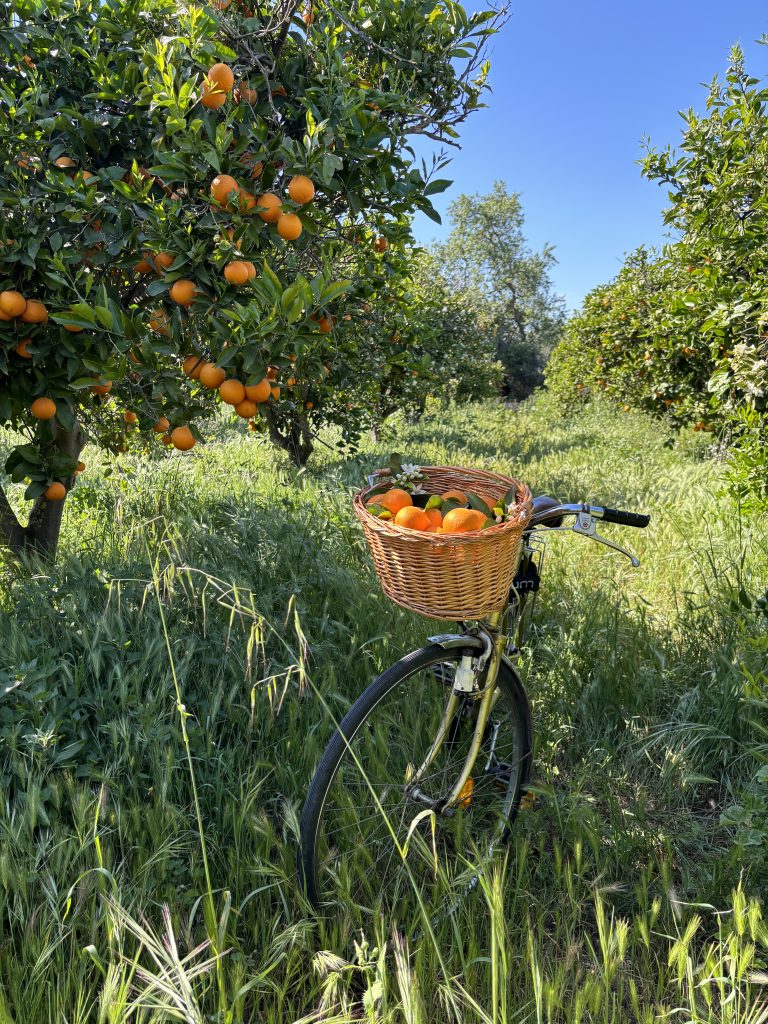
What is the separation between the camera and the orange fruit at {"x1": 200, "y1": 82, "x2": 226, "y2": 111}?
1.99 meters

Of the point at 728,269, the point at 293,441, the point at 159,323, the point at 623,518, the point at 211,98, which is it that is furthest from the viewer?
the point at 293,441

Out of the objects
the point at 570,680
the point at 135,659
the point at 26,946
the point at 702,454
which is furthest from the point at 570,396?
the point at 26,946

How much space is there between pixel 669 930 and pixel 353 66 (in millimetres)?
3446

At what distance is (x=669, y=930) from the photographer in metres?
1.87

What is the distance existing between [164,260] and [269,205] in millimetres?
409

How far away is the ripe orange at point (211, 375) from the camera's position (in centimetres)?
218

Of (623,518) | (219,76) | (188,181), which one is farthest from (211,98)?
(623,518)

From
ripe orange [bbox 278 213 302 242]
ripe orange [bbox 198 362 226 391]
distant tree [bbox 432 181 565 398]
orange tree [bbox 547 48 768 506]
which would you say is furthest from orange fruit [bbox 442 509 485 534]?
distant tree [bbox 432 181 565 398]

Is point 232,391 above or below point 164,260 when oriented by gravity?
below

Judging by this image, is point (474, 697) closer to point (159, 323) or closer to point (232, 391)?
point (232, 391)

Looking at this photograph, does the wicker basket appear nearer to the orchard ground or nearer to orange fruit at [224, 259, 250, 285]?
the orchard ground

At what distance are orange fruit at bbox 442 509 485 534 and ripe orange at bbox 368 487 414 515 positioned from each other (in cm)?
20

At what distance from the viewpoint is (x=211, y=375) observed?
2188 millimetres

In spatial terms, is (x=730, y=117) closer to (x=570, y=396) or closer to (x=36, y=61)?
(x=36, y=61)
